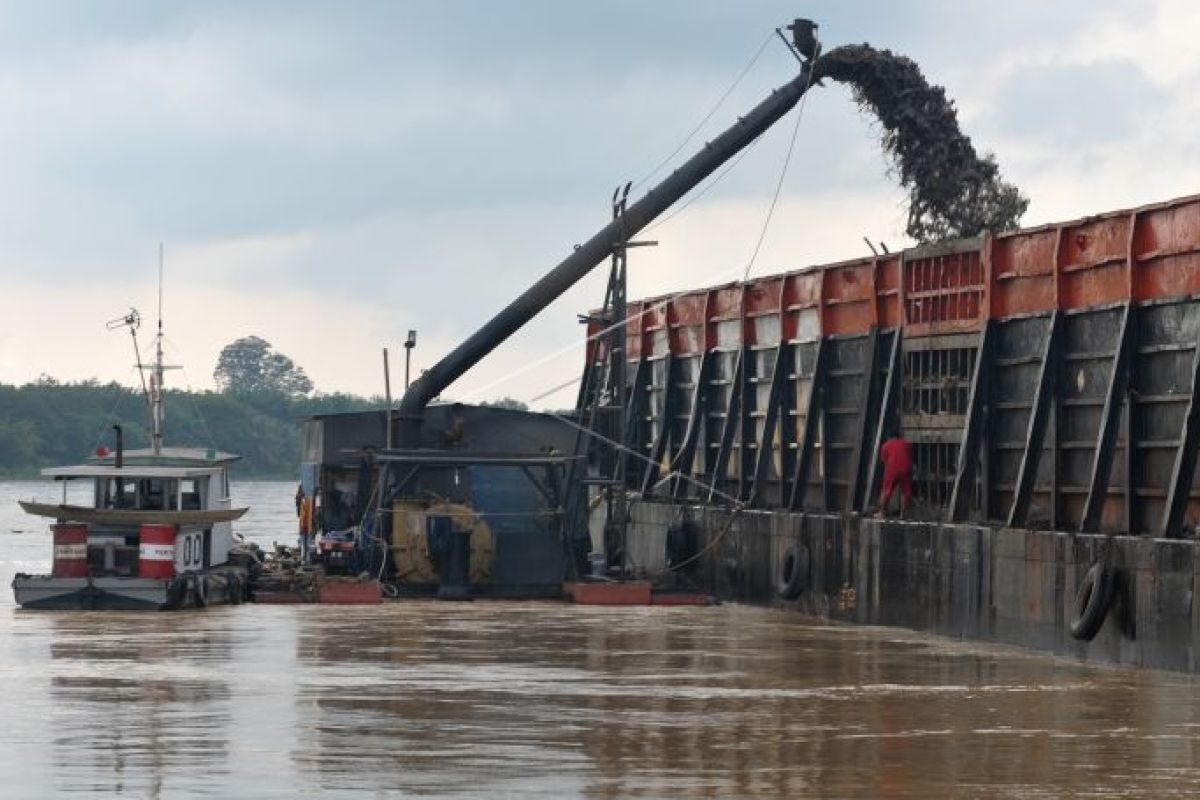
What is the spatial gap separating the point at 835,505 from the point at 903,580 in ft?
17.8

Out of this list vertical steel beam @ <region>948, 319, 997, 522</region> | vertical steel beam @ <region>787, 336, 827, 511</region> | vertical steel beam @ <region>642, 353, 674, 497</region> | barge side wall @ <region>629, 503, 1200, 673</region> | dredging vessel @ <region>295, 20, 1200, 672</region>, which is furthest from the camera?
vertical steel beam @ <region>642, 353, 674, 497</region>

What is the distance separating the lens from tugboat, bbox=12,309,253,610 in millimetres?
39094

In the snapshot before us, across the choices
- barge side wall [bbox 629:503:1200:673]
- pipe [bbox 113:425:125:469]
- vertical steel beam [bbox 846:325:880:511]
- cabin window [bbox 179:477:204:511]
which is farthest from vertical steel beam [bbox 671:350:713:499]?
pipe [bbox 113:425:125:469]

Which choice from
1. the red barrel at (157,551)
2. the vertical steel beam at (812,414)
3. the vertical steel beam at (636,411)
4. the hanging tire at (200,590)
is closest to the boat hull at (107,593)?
the hanging tire at (200,590)

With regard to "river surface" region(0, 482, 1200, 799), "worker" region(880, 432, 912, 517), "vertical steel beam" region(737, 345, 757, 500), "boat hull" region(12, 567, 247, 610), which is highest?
"vertical steel beam" region(737, 345, 757, 500)

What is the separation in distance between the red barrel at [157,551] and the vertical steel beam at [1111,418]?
14.9m

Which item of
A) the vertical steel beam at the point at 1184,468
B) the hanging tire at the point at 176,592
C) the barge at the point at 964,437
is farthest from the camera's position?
the hanging tire at the point at 176,592

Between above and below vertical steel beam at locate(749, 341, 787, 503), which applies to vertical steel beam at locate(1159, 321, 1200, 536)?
below

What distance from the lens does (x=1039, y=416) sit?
1318 inches

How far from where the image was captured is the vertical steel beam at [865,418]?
40312 millimetres

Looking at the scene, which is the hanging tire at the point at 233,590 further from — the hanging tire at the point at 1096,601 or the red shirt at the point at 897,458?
the hanging tire at the point at 1096,601

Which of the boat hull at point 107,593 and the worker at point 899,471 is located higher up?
the worker at point 899,471

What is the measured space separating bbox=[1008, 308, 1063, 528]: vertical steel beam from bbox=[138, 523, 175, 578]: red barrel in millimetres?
13338

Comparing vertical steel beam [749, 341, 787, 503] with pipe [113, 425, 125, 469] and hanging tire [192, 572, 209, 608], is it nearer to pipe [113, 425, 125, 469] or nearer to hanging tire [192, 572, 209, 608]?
hanging tire [192, 572, 209, 608]
